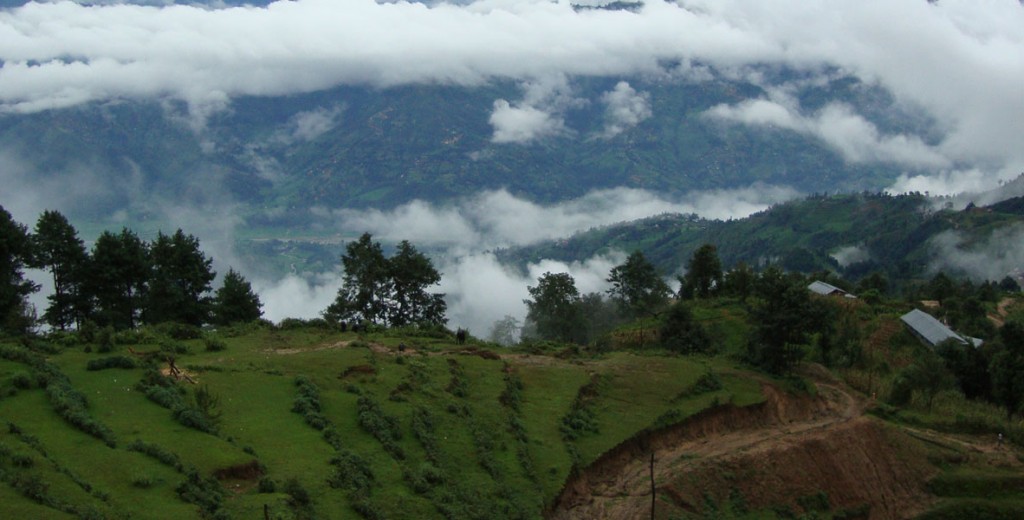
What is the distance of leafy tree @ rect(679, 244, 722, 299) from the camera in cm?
9775

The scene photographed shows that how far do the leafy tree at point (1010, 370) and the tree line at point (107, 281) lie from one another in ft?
195

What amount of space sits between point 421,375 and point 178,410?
13993 millimetres

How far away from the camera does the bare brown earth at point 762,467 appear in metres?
35.1

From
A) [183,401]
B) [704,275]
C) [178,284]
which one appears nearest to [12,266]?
[178,284]

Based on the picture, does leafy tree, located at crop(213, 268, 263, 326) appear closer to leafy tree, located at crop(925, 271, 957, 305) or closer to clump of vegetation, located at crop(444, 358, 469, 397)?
clump of vegetation, located at crop(444, 358, 469, 397)

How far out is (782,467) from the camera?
39969 millimetres

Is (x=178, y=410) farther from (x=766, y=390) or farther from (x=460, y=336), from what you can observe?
(x=766, y=390)

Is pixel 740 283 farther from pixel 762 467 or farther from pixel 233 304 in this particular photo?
pixel 233 304

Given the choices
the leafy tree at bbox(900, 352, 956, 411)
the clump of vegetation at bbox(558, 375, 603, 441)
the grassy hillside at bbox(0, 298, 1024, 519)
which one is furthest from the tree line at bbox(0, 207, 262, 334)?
the leafy tree at bbox(900, 352, 956, 411)

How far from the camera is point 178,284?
203ft

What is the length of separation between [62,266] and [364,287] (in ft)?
77.9

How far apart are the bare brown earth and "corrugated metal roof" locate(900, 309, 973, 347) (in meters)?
28.4

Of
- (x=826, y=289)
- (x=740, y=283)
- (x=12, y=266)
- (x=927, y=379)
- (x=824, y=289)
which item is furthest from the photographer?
(x=824, y=289)

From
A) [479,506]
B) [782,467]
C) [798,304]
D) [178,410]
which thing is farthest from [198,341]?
[798,304]
